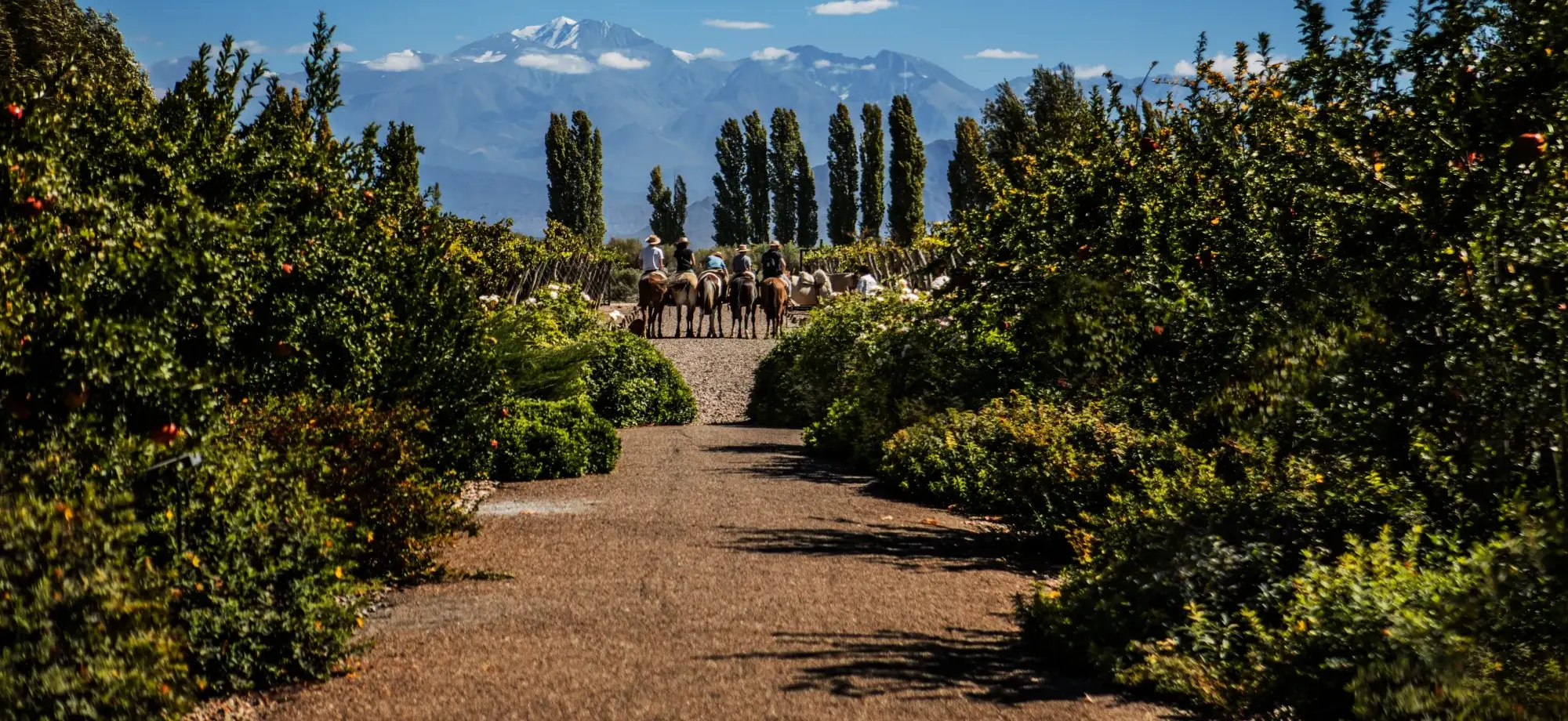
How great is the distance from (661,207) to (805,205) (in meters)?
8.18

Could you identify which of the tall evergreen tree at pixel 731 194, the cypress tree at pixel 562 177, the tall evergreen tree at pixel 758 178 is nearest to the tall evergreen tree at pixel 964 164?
the tall evergreen tree at pixel 758 178

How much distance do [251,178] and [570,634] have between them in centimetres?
289

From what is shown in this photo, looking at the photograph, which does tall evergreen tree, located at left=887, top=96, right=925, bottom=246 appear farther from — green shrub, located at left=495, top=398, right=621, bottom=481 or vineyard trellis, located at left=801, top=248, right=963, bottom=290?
green shrub, located at left=495, top=398, right=621, bottom=481

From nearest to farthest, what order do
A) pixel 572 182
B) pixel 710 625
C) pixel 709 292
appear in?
pixel 710 625
pixel 709 292
pixel 572 182

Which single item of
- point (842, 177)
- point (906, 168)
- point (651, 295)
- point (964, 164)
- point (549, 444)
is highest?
point (842, 177)

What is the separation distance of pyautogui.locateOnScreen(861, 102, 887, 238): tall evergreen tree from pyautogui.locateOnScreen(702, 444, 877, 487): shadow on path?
161 feet

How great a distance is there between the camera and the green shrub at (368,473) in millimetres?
6000

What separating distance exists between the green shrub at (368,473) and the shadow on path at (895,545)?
1852 mm

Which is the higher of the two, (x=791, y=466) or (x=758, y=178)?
(x=758, y=178)

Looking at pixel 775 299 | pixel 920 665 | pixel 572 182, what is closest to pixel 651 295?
pixel 775 299

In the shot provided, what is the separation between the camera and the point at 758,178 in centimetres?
6938

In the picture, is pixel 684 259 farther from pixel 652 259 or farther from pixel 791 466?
pixel 791 466

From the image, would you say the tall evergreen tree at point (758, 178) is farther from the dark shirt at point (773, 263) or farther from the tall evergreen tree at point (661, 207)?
the dark shirt at point (773, 263)

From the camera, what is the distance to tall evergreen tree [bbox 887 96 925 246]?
55469mm
